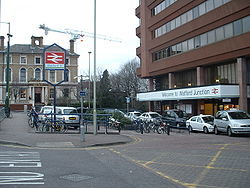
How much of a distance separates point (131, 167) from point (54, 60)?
1367cm

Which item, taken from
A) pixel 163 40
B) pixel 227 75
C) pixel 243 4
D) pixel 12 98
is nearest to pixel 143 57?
pixel 163 40

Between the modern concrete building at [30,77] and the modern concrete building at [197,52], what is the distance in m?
28.0

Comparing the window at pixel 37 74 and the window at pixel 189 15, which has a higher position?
the window at pixel 189 15

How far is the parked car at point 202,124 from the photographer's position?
24.6 metres

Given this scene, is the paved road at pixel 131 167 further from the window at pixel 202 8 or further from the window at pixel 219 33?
the window at pixel 202 8

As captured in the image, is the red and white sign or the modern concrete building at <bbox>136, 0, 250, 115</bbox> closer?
the red and white sign

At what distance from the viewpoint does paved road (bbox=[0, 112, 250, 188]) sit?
291 inches

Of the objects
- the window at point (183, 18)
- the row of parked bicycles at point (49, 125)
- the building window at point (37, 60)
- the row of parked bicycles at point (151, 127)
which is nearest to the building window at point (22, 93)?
the building window at point (37, 60)

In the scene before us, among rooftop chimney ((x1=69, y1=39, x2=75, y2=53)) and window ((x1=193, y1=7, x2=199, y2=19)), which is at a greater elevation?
rooftop chimney ((x1=69, y1=39, x2=75, y2=53))

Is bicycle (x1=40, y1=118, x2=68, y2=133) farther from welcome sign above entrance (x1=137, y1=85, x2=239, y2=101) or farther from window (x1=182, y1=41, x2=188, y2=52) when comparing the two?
window (x1=182, y1=41, x2=188, y2=52)

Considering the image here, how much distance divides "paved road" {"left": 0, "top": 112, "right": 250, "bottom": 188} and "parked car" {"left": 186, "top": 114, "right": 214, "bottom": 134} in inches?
463

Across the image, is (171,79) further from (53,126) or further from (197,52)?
(53,126)

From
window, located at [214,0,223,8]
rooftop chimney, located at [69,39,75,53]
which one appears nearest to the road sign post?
window, located at [214,0,223,8]

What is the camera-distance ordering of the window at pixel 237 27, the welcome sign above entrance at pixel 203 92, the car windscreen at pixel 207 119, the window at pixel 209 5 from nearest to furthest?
1. the car windscreen at pixel 207 119
2. the welcome sign above entrance at pixel 203 92
3. the window at pixel 237 27
4. the window at pixel 209 5
